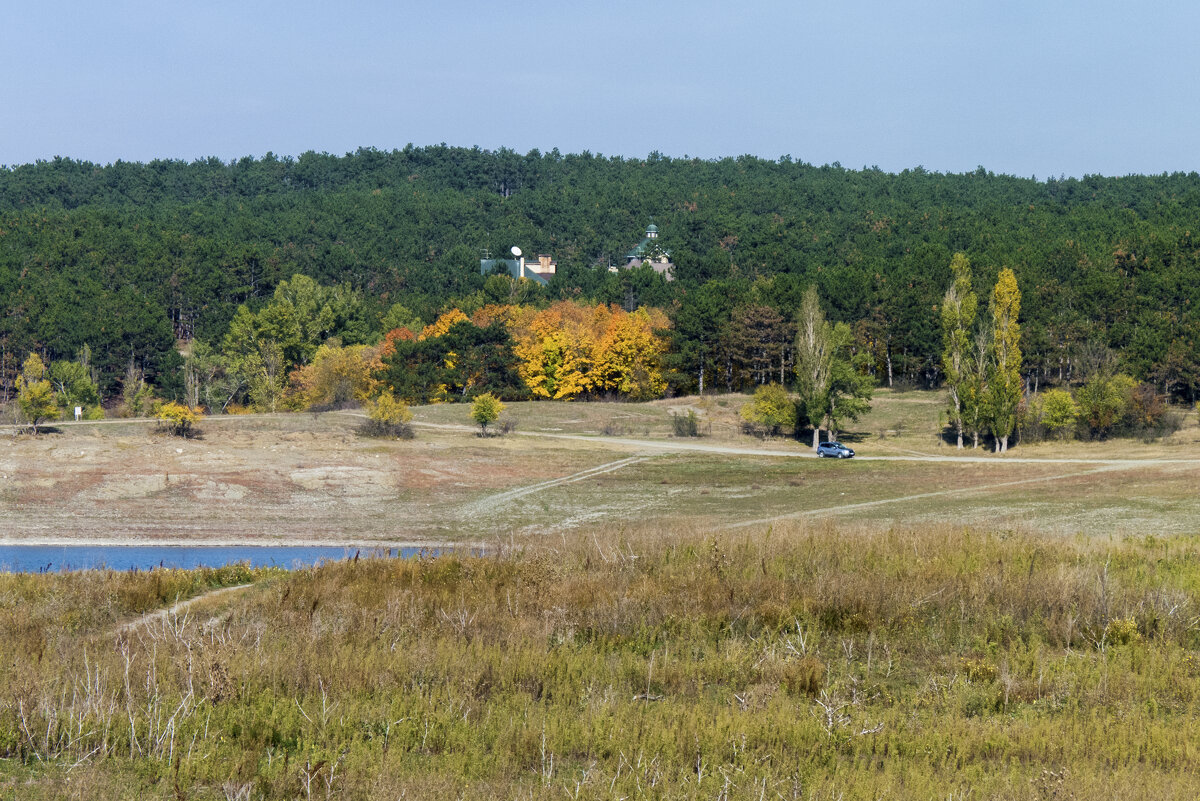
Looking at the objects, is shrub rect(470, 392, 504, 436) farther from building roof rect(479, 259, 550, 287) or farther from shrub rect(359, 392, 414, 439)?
building roof rect(479, 259, 550, 287)

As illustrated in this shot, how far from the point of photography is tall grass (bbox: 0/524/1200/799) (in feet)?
29.3

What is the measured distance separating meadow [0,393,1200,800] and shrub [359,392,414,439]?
150 feet

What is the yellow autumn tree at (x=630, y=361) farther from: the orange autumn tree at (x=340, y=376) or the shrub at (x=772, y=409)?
the orange autumn tree at (x=340, y=376)

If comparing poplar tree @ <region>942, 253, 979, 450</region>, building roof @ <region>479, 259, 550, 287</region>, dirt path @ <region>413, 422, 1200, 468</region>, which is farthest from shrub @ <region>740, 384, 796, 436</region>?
building roof @ <region>479, 259, 550, 287</region>

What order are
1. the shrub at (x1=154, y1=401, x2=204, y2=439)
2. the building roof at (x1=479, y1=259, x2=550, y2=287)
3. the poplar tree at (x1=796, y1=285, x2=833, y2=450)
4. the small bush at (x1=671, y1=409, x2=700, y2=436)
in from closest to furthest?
the shrub at (x1=154, y1=401, x2=204, y2=439) → the poplar tree at (x1=796, y1=285, x2=833, y2=450) → the small bush at (x1=671, y1=409, x2=700, y2=436) → the building roof at (x1=479, y1=259, x2=550, y2=287)

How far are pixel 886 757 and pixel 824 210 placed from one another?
180825mm

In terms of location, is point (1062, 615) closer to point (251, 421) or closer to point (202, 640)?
point (202, 640)

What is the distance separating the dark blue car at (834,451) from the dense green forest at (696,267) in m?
25.0

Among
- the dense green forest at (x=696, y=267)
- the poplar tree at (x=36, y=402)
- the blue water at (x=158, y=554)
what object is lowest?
the blue water at (x=158, y=554)

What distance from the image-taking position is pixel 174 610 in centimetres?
1485

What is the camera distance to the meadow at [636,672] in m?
8.95

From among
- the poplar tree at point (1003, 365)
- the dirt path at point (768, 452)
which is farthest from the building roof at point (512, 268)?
the poplar tree at point (1003, 365)

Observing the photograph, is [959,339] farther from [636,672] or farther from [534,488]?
[636,672]

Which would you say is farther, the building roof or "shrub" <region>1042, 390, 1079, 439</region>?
the building roof
